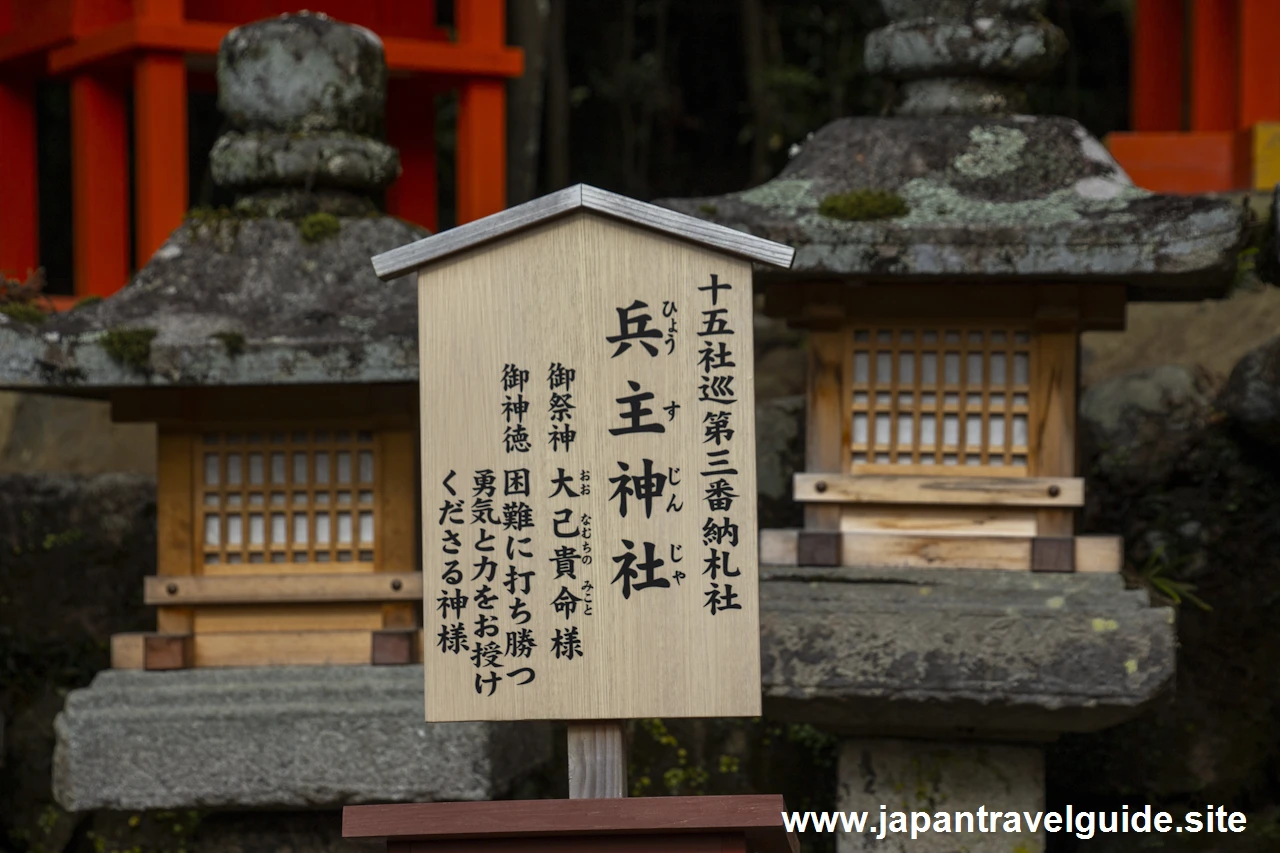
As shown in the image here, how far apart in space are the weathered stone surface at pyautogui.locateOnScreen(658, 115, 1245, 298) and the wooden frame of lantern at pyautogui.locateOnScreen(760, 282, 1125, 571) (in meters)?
0.31

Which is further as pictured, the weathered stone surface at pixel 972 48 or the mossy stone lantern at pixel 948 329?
the weathered stone surface at pixel 972 48

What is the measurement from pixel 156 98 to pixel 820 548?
437 centimetres

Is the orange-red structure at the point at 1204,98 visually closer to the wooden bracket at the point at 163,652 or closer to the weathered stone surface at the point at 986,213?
the weathered stone surface at the point at 986,213

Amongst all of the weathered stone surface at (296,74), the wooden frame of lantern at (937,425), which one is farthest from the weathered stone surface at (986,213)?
the weathered stone surface at (296,74)

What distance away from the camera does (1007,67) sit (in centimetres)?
587

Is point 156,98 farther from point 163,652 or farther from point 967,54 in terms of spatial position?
point 967,54

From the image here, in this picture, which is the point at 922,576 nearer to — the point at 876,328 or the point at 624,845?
the point at 876,328

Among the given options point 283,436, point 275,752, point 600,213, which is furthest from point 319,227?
point 600,213

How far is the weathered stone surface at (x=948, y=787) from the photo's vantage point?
5.80 metres

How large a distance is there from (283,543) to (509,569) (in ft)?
7.26

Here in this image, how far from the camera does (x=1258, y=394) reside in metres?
7.23

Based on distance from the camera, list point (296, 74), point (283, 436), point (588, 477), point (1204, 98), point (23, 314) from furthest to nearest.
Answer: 1. point (1204, 98)
2. point (296, 74)
3. point (283, 436)
4. point (23, 314)
5. point (588, 477)

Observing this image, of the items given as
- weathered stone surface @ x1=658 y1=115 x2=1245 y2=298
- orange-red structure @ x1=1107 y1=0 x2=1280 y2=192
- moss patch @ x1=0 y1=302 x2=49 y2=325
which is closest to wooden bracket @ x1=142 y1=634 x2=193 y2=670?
moss patch @ x1=0 y1=302 x2=49 y2=325

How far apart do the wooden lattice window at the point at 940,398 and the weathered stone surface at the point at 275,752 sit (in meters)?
1.70
